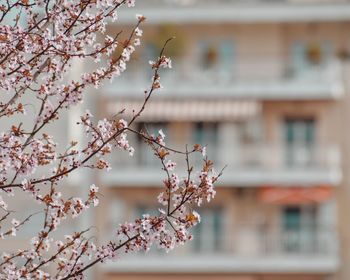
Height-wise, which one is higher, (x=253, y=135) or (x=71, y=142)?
(x=253, y=135)

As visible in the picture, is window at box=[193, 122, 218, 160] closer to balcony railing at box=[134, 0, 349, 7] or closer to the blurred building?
the blurred building

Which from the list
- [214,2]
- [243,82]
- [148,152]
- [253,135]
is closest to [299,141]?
[253,135]

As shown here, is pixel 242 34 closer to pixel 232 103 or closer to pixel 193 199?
pixel 232 103

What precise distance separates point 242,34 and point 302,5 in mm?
1554

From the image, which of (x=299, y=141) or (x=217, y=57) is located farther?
(x=217, y=57)

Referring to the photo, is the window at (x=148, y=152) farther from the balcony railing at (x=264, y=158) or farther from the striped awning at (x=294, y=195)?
the striped awning at (x=294, y=195)

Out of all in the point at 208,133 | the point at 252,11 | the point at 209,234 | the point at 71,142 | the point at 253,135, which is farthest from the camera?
the point at 253,135

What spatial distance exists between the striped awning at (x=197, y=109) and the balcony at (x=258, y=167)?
26.4 inches

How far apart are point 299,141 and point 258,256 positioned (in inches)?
104

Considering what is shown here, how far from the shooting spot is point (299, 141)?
32.7 m

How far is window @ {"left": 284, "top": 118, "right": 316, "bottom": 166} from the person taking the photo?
32.4 meters

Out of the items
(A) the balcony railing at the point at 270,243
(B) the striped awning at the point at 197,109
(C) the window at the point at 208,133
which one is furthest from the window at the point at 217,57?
(A) the balcony railing at the point at 270,243

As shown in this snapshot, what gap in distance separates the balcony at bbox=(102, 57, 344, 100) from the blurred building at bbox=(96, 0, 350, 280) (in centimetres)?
2

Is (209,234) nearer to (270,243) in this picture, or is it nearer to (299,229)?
(270,243)
